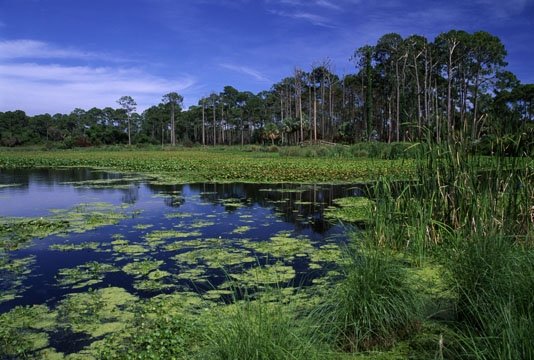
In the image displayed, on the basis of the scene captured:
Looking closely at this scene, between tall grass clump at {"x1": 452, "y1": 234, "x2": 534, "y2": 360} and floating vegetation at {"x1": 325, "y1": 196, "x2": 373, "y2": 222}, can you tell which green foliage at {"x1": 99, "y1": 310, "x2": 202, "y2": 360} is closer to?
tall grass clump at {"x1": 452, "y1": 234, "x2": 534, "y2": 360}

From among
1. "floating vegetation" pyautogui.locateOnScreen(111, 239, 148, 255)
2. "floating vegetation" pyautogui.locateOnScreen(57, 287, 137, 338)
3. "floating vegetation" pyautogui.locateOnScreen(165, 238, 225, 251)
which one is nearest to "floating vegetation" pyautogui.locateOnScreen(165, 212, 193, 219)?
→ "floating vegetation" pyautogui.locateOnScreen(111, 239, 148, 255)

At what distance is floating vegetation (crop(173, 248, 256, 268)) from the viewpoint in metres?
6.72

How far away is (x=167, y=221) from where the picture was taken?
33.7 ft

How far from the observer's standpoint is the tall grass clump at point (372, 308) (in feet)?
12.3

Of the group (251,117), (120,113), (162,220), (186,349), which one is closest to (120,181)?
(162,220)

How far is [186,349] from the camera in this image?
12.8 feet

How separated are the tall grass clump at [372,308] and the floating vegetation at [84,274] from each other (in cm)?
374

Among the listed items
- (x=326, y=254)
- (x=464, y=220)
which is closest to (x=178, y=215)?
(x=326, y=254)

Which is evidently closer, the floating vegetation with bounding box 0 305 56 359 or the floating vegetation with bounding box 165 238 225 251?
the floating vegetation with bounding box 0 305 56 359

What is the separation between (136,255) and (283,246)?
104 inches

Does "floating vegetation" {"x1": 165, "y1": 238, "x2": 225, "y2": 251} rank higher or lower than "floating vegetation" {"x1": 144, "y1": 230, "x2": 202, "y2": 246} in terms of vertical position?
lower

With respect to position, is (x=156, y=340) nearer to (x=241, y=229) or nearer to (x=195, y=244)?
(x=195, y=244)

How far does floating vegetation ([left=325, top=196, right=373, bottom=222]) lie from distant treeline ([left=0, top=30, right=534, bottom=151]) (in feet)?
12.2

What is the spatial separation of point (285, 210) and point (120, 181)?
1081 centimetres
